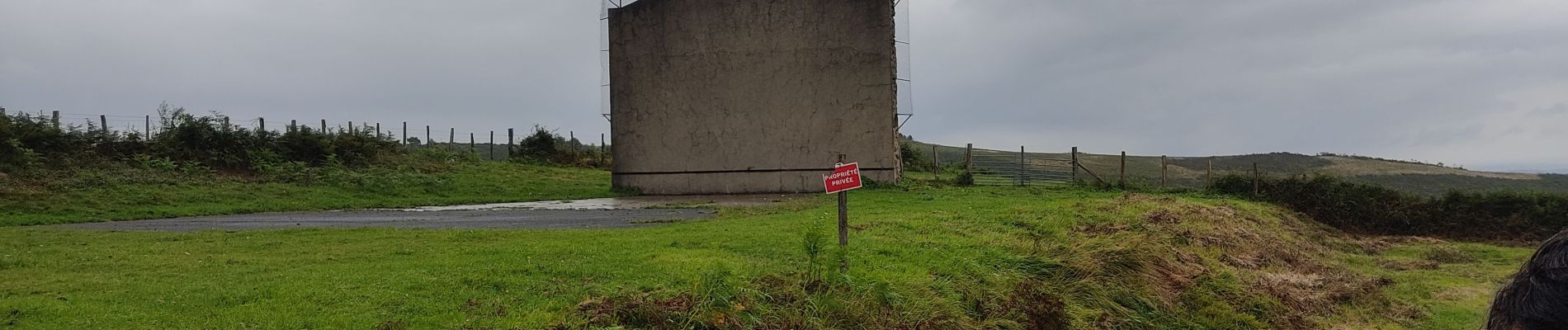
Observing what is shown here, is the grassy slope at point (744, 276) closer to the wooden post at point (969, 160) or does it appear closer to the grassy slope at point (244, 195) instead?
the grassy slope at point (244, 195)

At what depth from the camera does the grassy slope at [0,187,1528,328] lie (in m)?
6.31

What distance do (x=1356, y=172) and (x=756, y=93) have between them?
22.3 meters

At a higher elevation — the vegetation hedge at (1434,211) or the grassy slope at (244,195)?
the grassy slope at (244,195)

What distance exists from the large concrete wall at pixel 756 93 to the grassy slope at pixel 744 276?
10.0 m

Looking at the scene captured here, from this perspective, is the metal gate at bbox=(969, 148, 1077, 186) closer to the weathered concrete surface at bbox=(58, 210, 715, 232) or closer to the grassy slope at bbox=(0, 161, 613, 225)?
the grassy slope at bbox=(0, 161, 613, 225)

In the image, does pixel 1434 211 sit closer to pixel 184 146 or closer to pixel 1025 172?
pixel 1025 172

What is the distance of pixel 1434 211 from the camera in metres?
21.7

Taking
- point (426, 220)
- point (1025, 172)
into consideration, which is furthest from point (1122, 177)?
point (426, 220)

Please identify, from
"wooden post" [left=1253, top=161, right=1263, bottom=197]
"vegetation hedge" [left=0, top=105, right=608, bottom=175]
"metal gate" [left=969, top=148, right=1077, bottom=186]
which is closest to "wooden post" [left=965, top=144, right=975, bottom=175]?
"metal gate" [left=969, top=148, right=1077, bottom=186]

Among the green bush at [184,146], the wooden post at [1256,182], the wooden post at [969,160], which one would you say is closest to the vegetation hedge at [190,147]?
the green bush at [184,146]

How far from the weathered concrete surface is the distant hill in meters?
17.3

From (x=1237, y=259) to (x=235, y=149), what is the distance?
83.4 ft

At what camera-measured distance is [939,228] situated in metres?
12.0

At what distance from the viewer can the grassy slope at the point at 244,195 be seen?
17.1 meters
